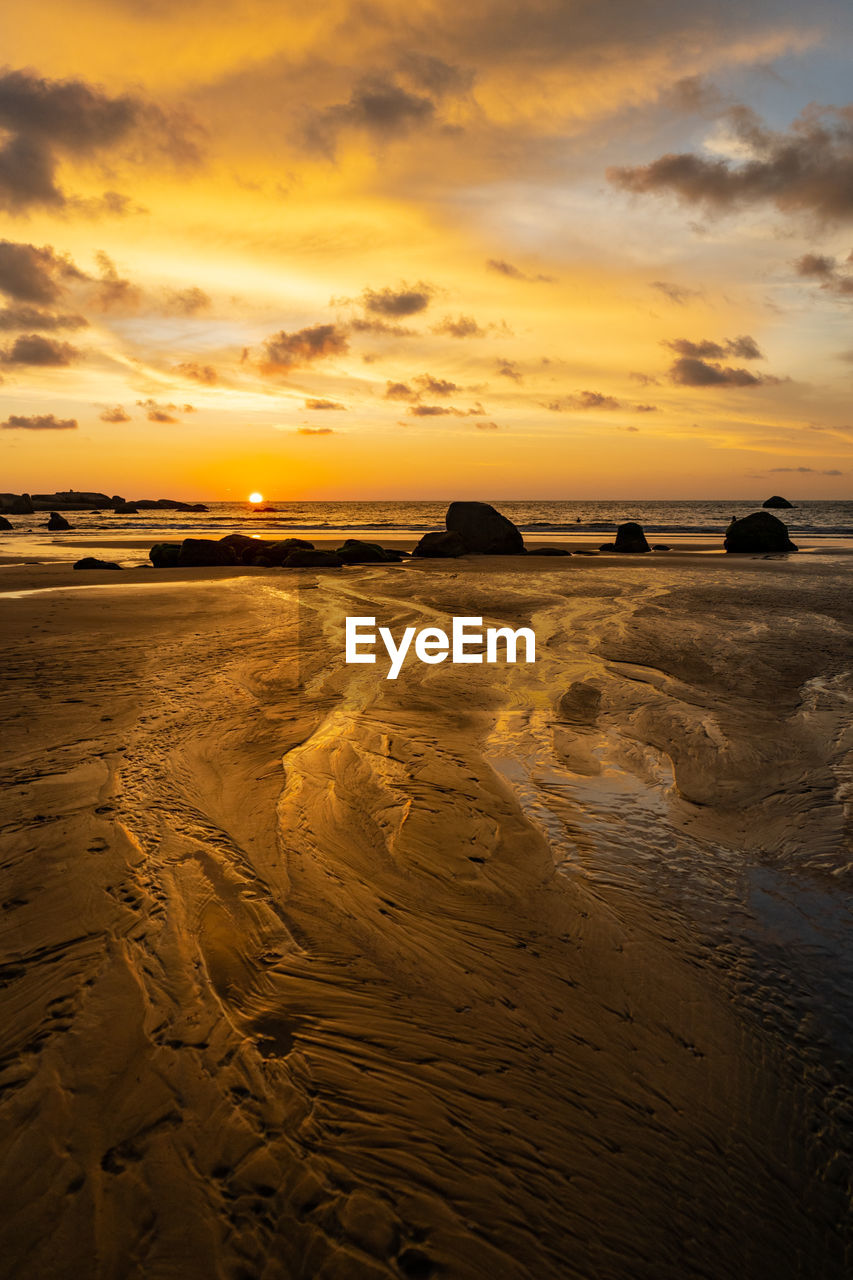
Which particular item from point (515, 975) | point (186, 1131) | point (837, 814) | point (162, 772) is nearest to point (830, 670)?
point (837, 814)

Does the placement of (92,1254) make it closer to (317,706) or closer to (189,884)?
(189,884)

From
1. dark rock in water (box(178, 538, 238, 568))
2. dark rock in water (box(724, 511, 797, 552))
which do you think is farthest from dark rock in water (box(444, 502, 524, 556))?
dark rock in water (box(724, 511, 797, 552))

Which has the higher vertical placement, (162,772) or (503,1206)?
(162,772)

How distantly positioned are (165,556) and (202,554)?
1321 millimetres

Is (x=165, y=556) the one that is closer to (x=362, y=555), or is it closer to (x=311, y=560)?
(x=311, y=560)

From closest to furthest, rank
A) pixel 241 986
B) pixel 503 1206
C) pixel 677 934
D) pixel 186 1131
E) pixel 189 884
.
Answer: pixel 503 1206 < pixel 186 1131 < pixel 241 986 < pixel 677 934 < pixel 189 884

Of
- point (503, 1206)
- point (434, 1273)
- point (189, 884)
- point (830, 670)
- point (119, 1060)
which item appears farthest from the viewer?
point (830, 670)

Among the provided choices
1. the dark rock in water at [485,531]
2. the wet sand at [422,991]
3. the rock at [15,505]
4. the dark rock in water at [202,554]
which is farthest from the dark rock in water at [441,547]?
the rock at [15,505]

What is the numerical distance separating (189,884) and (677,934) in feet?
9.02

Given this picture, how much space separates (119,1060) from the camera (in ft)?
8.36

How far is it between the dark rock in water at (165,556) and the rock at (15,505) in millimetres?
71103

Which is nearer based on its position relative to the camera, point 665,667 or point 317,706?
point 317,706

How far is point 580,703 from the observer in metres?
7.64

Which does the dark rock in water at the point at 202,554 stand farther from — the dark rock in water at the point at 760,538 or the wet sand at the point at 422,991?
the dark rock in water at the point at 760,538
